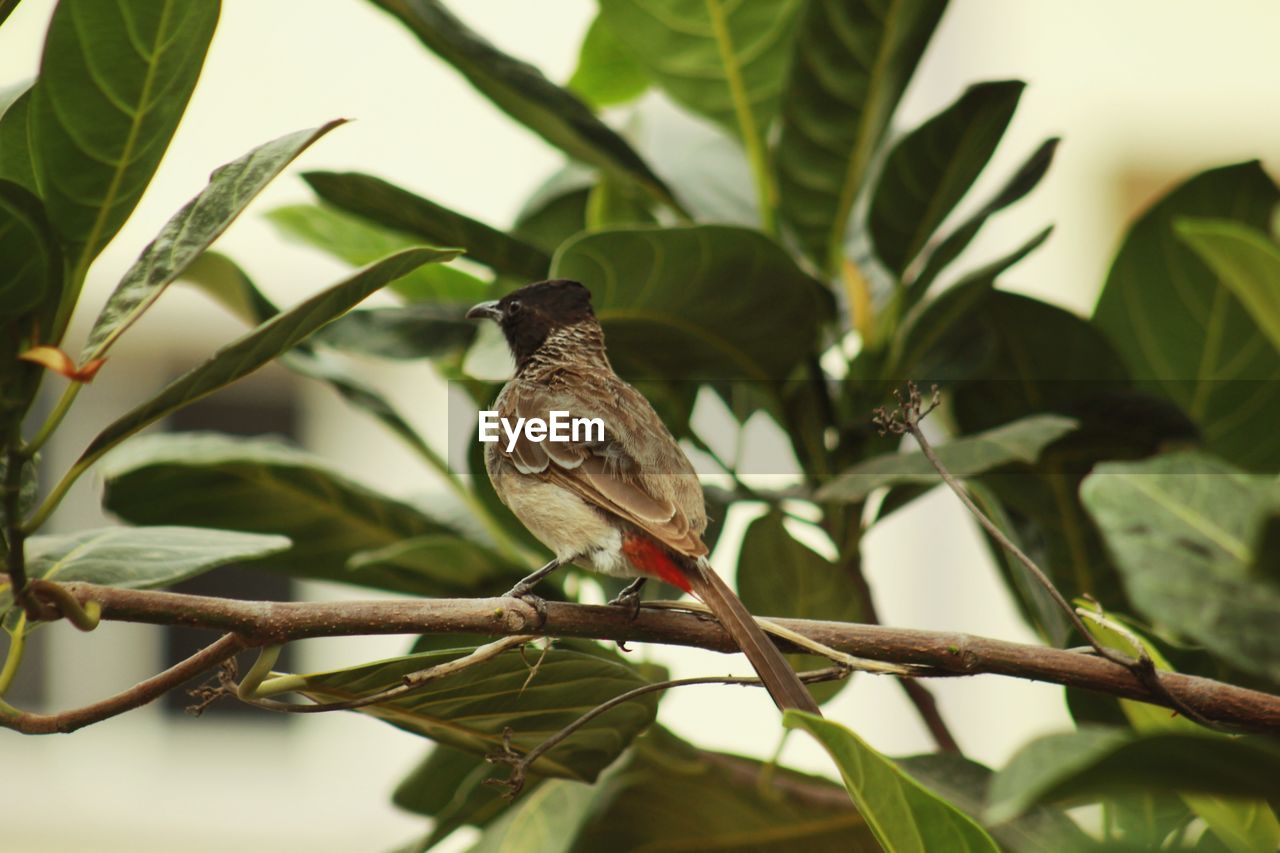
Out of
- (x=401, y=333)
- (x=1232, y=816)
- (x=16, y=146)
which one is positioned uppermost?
(x=16, y=146)

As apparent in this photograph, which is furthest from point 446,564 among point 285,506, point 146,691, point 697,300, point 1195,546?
point 1195,546

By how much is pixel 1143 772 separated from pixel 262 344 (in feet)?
1.19

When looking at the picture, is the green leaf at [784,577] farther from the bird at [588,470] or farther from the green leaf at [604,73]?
the green leaf at [604,73]

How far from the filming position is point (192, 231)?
0.52 meters

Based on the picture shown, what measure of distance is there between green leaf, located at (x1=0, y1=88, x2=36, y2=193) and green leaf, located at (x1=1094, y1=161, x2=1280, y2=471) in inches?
26.5

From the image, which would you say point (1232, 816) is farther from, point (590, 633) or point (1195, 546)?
point (590, 633)

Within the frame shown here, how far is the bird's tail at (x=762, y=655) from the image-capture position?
0.46 metres

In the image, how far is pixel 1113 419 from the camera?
2.62ft

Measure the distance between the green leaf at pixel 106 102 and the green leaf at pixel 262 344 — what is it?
85 millimetres

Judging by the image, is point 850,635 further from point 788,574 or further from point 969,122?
point 969,122

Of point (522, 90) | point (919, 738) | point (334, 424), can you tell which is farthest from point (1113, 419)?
point (334, 424)

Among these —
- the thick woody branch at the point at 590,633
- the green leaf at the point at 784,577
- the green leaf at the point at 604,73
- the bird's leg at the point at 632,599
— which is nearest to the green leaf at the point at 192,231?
the thick woody branch at the point at 590,633

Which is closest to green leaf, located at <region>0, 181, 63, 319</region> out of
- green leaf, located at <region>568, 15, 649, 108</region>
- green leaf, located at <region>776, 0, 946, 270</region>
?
green leaf, located at <region>776, 0, 946, 270</region>

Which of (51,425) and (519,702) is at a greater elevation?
(51,425)
